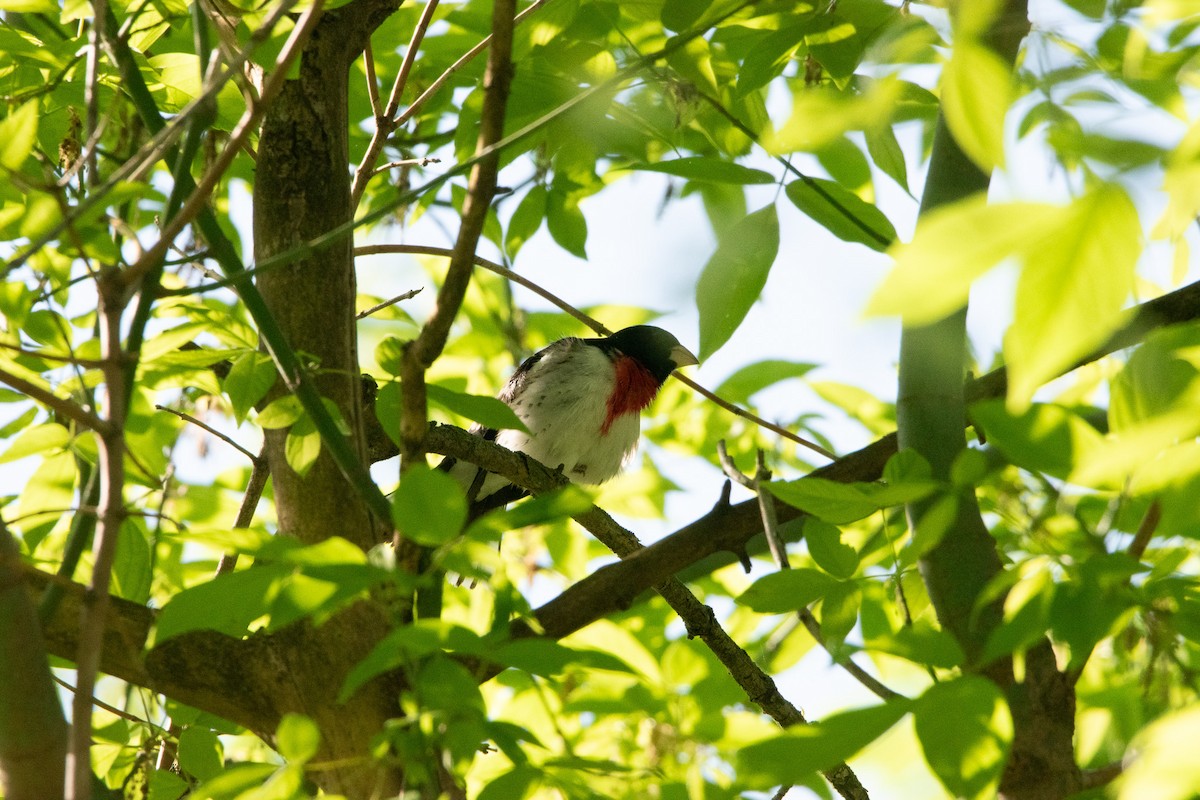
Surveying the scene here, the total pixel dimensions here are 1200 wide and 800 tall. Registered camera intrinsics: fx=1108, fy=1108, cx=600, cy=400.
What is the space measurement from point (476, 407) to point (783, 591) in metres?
0.54

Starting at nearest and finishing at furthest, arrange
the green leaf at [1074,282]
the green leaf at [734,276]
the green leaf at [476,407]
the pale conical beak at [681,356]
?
1. the green leaf at [1074,282]
2. the green leaf at [476,407]
3. the green leaf at [734,276]
4. the pale conical beak at [681,356]

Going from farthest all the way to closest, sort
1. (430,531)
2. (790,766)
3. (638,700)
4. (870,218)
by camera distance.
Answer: (870,218), (638,700), (430,531), (790,766)

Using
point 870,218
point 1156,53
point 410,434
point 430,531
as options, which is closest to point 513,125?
point 870,218

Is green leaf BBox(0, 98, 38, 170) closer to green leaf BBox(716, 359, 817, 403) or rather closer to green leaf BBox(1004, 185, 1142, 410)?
green leaf BBox(1004, 185, 1142, 410)

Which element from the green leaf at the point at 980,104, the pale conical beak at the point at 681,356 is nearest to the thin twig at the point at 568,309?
the green leaf at the point at 980,104

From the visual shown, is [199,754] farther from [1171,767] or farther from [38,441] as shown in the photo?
[1171,767]

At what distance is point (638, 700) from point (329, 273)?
1.56m

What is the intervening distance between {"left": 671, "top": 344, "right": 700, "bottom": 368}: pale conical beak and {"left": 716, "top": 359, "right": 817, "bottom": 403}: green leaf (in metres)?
2.31

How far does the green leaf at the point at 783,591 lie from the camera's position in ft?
5.45

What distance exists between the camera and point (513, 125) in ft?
8.48

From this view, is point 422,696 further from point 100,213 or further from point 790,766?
point 100,213

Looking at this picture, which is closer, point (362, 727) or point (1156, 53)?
point (1156, 53)

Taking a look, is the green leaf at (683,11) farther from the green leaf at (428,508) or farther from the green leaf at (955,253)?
the green leaf at (955,253)

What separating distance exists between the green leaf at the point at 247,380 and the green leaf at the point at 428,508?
81 cm
